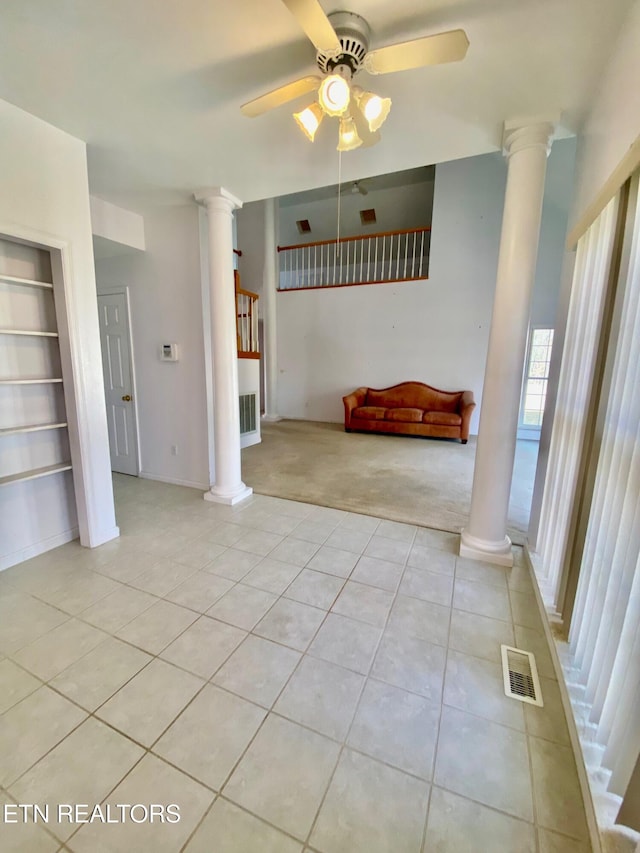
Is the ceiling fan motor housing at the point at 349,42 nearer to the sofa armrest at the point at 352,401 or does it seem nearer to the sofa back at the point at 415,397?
the sofa armrest at the point at 352,401

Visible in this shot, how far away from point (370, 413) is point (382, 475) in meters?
2.28

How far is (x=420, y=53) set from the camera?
4.31 ft

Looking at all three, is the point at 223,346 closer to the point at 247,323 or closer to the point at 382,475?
the point at 382,475

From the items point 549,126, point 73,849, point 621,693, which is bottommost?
point 73,849

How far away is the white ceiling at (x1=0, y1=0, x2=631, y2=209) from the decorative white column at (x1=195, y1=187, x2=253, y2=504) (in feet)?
1.57

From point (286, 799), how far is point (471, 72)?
10.0 ft

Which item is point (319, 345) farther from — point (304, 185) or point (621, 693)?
point (621, 693)

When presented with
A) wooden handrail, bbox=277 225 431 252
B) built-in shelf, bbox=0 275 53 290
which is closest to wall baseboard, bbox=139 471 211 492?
built-in shelf, bbox=0 275 53 290

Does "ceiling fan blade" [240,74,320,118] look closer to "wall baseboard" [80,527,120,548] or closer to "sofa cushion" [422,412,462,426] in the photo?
"wall baseboard" [80,527,120,548]

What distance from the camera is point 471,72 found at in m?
1.67

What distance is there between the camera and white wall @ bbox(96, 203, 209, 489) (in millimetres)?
3270

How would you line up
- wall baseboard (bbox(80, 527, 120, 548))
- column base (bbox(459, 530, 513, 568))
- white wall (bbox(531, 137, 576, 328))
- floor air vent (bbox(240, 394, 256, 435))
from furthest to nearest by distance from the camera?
white wall (bbox(531, 137, 576, 328)), floor air vent (bbox(240, 394, 256, 435)), wall baseboard (bbox(80, 527, 120, 548)), column base (bbox(459, 530, 513, 568))

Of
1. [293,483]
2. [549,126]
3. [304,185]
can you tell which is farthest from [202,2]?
[293,483]

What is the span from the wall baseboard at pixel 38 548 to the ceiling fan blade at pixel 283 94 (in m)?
2.94
